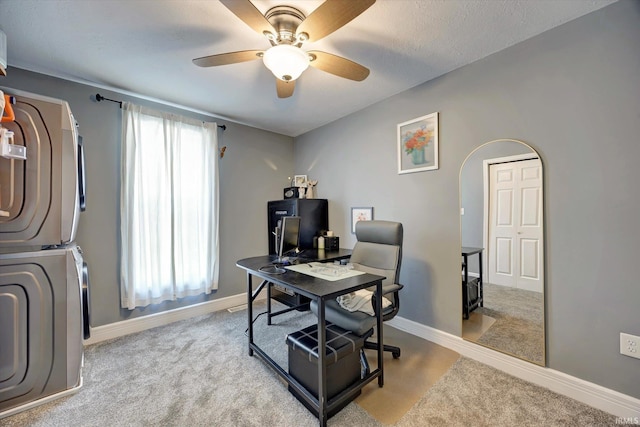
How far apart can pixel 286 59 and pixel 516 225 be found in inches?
82.3

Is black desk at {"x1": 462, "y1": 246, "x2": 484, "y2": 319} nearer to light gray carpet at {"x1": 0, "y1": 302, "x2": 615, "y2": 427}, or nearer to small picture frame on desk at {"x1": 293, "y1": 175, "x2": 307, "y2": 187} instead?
light gray carpet at {"x1": 0, "y1": 302, "x2": 615, "y2": 427}

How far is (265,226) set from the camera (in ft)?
12.2

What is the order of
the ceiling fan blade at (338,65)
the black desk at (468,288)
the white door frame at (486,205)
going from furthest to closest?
the black desk at (468,288) → the white door frame at (486,205) → the ceiling fan blade at (338,65)

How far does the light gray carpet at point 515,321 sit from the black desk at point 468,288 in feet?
0.14

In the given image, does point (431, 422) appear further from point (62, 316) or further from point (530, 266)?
point (62, 316)

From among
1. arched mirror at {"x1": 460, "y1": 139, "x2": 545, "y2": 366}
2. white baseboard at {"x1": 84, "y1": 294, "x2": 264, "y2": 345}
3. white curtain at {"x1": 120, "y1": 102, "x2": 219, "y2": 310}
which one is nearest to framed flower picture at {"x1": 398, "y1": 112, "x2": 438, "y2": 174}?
arched mirror at {"x1": 460, "y1": 139, "x2": 545, "y2": 366}

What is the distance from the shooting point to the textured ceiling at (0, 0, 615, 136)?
1.54m

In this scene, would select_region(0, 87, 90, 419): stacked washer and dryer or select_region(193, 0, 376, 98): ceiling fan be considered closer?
select_region(193, 0, 376, 98): ceiling fan

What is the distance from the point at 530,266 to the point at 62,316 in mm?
3351

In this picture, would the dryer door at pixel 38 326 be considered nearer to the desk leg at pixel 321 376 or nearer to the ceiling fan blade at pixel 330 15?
the desk leg at pixel 321 376

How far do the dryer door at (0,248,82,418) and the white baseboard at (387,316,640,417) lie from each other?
290 cm

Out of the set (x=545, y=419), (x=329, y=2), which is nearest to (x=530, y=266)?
(x=545, y=419)

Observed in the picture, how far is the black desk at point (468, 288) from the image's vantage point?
2.19 meters

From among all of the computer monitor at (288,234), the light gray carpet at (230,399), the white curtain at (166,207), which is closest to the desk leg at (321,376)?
the light gray carpet at (230,399)
